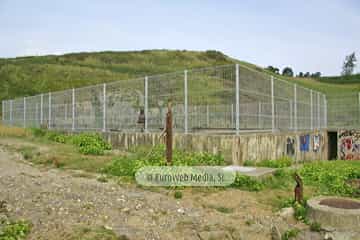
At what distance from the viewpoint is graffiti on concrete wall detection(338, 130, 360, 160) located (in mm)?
15195

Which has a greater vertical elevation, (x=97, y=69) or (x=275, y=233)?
(x=97, y=69)

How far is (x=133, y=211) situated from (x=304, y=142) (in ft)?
31.8

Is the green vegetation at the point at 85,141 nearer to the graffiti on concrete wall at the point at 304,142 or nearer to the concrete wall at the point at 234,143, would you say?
the concrete wall at the point at 234,143

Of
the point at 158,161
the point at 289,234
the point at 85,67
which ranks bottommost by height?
the point at 289,234

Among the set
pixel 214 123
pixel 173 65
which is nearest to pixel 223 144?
pixel 214 123

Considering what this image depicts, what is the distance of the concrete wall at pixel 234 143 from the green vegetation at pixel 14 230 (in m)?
4.30

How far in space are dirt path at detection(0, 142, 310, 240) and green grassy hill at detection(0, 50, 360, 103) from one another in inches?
985

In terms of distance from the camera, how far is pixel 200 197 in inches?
208

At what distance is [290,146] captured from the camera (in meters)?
10.9

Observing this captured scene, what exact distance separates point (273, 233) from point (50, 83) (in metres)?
31.9

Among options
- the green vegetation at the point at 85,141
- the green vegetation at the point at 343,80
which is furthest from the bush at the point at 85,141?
the green vegetation at the point at 343,80

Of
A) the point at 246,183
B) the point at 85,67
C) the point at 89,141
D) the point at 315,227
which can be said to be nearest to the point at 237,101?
the point at 246,183

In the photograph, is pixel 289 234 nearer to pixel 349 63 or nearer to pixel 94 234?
pixel 94 234

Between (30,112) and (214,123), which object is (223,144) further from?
(30,112)
